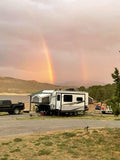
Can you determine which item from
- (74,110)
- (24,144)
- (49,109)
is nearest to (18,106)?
(49,109)

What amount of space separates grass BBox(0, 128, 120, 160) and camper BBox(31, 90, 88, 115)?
17.0 metres

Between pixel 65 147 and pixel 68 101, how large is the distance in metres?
20.4

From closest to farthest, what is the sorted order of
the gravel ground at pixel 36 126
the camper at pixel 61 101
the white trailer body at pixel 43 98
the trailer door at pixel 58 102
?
1. the gravel ground at pixel 36 126
2. the trailer door at pixel 58 102
3. the camper at pixel 61 101
4. the white trailer body at pixel 43 98

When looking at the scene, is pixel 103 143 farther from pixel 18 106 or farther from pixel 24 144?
pixel 18 106

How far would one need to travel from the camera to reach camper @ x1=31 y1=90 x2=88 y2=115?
3172 centimetres

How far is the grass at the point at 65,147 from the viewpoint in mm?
10180

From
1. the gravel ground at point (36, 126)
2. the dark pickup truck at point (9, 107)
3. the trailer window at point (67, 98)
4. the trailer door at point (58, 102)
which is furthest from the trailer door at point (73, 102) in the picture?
the gravel ground at point (36, 126)

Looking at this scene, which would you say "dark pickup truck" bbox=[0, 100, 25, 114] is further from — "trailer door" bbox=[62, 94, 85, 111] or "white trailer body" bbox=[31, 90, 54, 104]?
"trailer door" bbox=[62, 94, 85, 111]

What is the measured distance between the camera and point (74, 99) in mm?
32344

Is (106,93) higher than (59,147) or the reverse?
higher

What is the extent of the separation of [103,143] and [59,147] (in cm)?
223

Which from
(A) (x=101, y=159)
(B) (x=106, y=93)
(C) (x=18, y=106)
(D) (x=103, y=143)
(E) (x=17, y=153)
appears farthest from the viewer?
(B) (x=106, y=93)

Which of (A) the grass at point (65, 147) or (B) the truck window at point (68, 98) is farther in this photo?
(B) the truck window at point (68, 98)

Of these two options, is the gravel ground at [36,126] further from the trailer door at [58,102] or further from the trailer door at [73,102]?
the trailer door at [73,102]
